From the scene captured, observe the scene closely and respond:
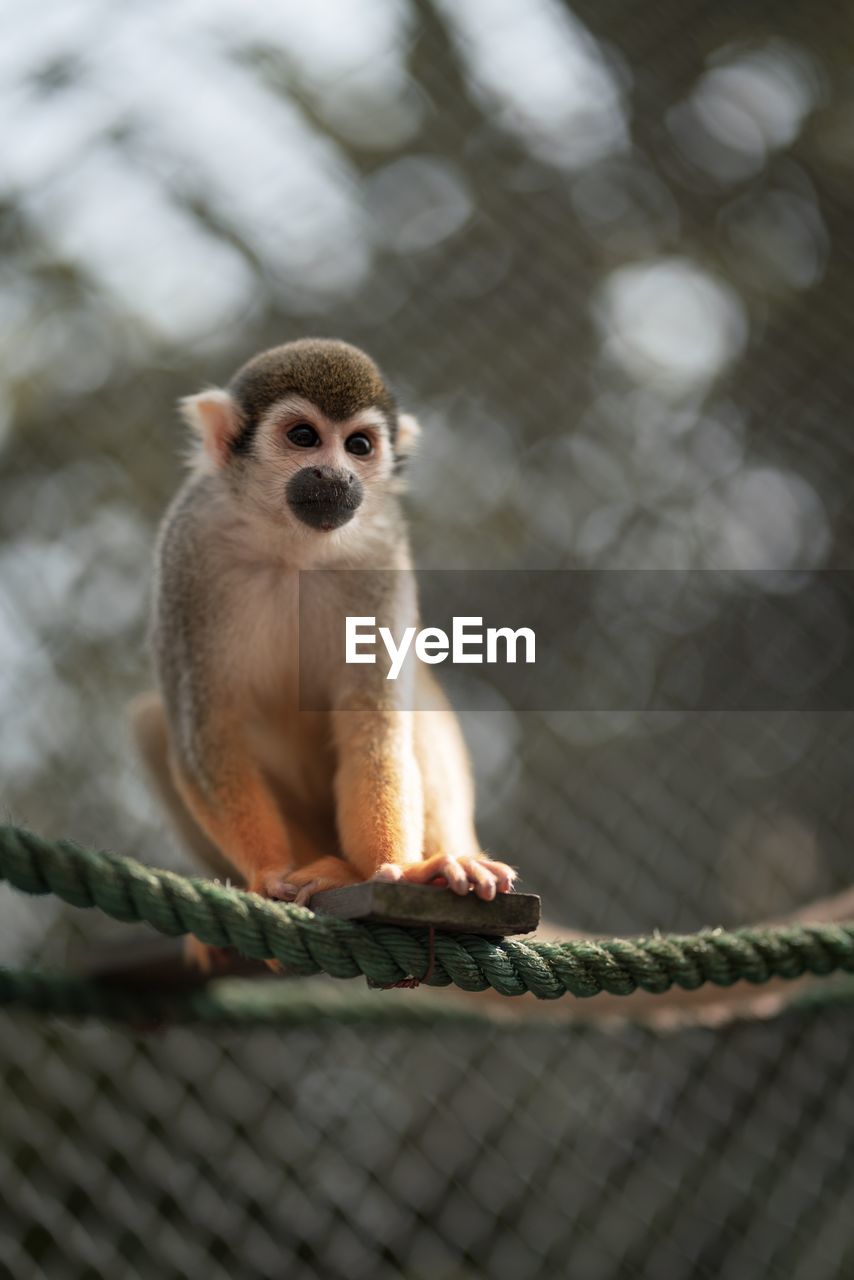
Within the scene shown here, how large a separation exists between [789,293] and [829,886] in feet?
8.42

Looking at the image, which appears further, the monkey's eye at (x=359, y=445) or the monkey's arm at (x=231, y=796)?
the monkey's eye at (x=359, y=445)

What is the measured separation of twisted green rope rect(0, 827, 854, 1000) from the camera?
128 centimetres

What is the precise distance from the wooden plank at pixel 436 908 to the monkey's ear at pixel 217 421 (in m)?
1.02

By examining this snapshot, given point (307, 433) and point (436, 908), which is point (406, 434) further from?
point (436, 908)

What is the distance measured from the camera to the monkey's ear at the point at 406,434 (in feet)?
7.38

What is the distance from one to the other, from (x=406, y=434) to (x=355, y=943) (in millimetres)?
1147

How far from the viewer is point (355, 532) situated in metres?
2.15

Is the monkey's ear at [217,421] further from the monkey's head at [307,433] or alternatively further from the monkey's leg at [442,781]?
the monkey's leg at [442,781]

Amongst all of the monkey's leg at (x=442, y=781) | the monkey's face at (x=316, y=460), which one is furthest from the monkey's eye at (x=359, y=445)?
the monkey's leg at (x=442, y=781)

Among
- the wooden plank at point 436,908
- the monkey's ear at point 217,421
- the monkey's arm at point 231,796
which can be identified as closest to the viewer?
the wooden plank at point 436,908

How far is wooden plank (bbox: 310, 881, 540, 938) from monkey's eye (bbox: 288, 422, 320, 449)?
919 millimetres

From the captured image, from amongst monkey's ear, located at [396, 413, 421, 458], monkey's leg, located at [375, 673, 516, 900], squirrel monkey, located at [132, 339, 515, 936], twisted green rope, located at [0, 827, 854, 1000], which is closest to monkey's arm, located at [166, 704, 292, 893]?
squirrel monkey, located at [132, 339, 515, 936]

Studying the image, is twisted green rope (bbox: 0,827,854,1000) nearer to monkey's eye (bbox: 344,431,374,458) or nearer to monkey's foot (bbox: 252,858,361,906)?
monkey's foot (bbox: 252,858,361,906)

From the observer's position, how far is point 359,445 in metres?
2.13
